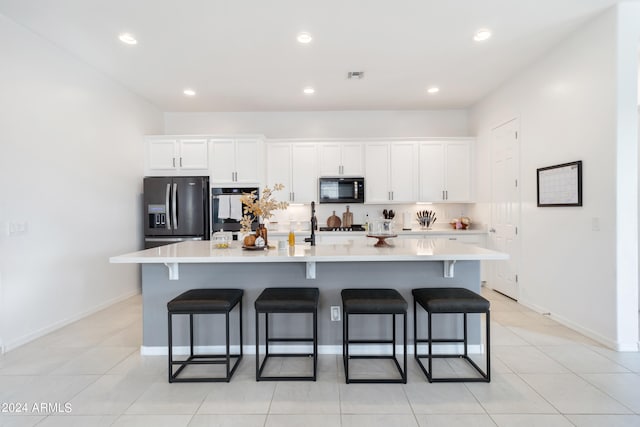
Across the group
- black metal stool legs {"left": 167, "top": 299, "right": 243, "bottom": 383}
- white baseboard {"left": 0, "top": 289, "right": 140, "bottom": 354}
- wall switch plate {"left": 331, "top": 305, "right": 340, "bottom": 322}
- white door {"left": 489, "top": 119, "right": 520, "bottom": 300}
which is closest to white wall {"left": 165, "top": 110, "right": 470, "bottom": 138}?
white door {"left": 489, "top": 119, "right": 520, "bottom": 300}

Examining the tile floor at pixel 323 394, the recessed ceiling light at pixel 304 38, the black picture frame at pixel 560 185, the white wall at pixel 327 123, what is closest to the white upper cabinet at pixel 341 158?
the white wall at pixel 327 123

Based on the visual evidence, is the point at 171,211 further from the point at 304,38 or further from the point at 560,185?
the point at 560,185

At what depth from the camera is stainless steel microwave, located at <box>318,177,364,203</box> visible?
5066mm

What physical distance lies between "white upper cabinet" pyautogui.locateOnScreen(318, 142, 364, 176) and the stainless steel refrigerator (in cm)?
194

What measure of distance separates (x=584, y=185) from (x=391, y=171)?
256 cm

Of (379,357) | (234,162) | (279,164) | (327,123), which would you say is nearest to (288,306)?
(379,357)

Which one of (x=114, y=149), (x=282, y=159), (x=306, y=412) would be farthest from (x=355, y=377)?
(x=114, y=149)

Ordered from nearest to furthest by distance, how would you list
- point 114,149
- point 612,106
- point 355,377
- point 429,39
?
point 355,377 → point 612,106 → point 429,39 → point 114,149

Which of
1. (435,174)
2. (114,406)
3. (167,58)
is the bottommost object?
(114,406)

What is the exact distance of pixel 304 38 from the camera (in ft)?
10.1

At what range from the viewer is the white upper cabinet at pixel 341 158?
514 cm

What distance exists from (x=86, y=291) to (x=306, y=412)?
316cm

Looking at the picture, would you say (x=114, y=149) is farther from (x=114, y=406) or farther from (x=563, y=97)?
(x=563, y=97)

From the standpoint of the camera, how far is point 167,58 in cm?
349
